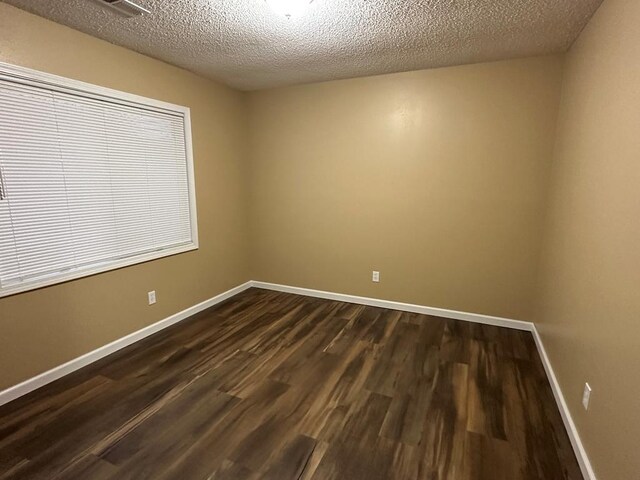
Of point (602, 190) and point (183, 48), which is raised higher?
point (183, 48)

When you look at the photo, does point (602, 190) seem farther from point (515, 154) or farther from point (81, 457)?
point (81, 457)

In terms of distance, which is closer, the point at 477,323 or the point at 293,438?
the point at 293,438

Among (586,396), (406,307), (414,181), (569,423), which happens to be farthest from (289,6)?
(406,307)

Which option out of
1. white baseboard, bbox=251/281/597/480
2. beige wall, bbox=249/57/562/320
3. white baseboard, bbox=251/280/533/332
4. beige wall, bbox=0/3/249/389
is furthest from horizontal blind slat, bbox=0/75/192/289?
white baseboard, bbox=251/281/597/480

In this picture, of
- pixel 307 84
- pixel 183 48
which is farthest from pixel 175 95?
pixel 307 84

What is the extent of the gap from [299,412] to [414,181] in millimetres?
2458

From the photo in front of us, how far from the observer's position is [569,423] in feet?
6.16

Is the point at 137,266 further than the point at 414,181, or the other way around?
the point at 414,181

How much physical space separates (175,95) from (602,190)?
344cm

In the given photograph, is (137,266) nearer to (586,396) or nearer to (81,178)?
(81,178)

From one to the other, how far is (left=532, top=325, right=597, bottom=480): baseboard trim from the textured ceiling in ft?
7.99

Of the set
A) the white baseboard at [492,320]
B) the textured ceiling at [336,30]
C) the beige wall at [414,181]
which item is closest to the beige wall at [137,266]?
the textured ceiling at [336,30]

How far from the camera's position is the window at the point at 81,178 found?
82.2 inches

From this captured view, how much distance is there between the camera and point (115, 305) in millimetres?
2758
